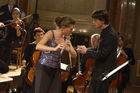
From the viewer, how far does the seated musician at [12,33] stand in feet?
17.9

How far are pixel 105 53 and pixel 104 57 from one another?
0.16 feet

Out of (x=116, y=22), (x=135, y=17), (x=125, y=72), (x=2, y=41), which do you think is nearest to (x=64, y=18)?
(x=125, y=72)

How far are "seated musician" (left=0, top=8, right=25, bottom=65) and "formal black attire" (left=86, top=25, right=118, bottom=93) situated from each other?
2701 mm

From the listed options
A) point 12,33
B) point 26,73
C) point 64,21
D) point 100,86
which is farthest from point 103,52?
point 12,33

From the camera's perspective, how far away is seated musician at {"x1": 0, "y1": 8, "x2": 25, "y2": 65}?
5.45 m

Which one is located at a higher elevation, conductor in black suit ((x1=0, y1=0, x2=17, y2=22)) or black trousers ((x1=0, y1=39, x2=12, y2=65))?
conductor in black suit ((x1=0, y1=0, x2=17, y2=22))

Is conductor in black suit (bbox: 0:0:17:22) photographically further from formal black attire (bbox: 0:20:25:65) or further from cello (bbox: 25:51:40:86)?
cello (bbox: 25:51:40:86)

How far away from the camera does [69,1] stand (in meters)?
8.00

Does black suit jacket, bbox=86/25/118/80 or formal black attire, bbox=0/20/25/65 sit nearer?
black suit jacket, bbox=86/25/118/80

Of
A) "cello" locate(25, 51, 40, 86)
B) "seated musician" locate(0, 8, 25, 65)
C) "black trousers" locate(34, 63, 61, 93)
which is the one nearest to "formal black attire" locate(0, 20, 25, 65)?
"seated musician" locate(0, 8, 25, 65)

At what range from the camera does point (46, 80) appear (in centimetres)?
315

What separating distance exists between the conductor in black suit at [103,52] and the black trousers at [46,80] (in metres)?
0.40

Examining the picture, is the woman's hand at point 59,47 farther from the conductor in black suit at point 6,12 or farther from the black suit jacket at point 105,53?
the conductor in black suit at point 6,12

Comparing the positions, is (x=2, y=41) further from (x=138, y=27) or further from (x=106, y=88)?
(x=138, y=27)
